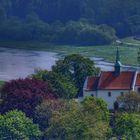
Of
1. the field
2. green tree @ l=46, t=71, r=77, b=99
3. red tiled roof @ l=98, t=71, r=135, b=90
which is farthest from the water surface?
red tiled roof @ l=98, t=71, r=135, b=90

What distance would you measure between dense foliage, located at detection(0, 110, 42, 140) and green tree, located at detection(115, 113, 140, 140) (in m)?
3.24

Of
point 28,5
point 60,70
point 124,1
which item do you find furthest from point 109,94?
point 28,5

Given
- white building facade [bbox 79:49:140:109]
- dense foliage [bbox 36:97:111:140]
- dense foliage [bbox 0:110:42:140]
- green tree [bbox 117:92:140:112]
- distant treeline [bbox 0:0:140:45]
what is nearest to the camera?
dense foliage [bbox 36:97:111:140]

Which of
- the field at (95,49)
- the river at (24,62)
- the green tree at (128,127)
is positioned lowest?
the river at (24,62)

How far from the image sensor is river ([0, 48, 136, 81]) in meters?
58.7

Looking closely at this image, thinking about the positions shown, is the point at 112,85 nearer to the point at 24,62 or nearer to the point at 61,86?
the point at 61,86

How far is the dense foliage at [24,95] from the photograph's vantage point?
35.8 metres

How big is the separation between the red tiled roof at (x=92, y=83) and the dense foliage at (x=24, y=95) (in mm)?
2396

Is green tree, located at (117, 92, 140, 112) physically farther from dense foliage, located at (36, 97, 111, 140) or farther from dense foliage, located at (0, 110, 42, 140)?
dense foliage, located at (0, 110, 42, 140)

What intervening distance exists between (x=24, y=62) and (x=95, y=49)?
1677 centimetres

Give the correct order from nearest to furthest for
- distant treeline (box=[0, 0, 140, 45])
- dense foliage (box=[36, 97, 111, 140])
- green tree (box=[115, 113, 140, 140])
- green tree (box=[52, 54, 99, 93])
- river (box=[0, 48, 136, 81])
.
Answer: dense foliage (box=[36, 97, 111, 140]) < green tree (box=[115, 113, 140, 140]) < green tree (box=[52, 54, 99, 93]) < river (box=[0, 48, 136, 81]) < distant treeline (box=[0, 0, 140, 45])

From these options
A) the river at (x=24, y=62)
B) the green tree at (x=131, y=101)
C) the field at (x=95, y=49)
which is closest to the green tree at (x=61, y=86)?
the green tree at (x=131, y=101)

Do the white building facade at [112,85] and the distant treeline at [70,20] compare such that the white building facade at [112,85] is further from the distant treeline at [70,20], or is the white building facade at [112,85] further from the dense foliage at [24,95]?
the distant treeline at [70,20]

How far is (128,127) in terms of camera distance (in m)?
31.8
